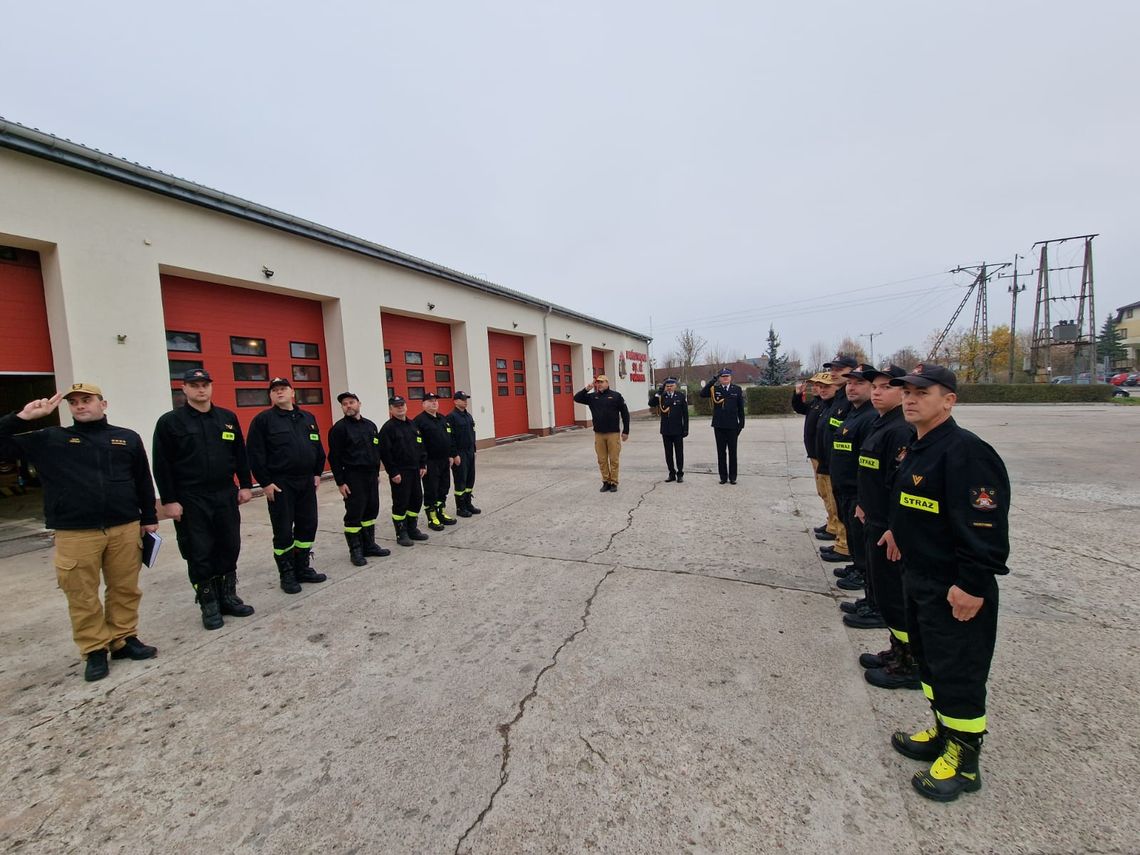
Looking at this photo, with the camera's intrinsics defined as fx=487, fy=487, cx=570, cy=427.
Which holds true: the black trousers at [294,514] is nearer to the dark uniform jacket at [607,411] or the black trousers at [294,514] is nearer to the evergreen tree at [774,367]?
the dark uniform jacket at [607,411]

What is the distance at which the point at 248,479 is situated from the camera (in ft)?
13.7

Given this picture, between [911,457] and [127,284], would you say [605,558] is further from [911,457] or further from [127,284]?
[127,284]

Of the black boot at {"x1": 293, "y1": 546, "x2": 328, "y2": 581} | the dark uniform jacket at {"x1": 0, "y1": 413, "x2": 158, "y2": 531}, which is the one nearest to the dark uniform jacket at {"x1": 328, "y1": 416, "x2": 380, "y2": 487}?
the black boot at {"x1": 293, "y1": 546, "x2": 328, "y2": 581}

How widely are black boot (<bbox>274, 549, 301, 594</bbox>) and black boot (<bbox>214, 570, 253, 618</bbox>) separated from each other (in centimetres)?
39

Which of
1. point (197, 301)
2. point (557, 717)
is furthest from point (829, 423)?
point (197, 301)

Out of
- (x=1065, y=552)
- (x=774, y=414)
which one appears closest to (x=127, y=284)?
(x=1065, y=552)

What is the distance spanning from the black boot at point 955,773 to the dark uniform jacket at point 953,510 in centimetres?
60

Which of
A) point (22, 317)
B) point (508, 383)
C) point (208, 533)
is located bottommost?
point (208, 533)

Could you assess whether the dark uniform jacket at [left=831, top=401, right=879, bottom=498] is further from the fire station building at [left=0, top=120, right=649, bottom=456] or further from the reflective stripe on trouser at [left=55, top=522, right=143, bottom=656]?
the fire station building at [left=0, top=120, right=649, bottom=456]

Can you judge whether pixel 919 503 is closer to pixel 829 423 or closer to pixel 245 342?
pixel 829 423

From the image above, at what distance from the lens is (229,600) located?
12.6 feet

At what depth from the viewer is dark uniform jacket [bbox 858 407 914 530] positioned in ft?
8.88

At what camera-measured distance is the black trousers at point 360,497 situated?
4.97 m

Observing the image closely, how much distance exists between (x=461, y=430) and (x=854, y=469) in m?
4.93
